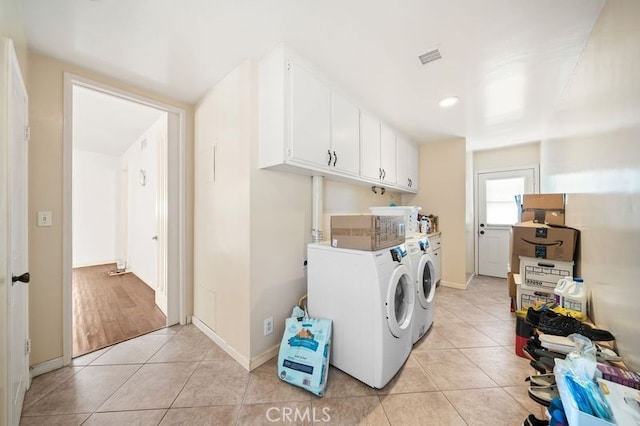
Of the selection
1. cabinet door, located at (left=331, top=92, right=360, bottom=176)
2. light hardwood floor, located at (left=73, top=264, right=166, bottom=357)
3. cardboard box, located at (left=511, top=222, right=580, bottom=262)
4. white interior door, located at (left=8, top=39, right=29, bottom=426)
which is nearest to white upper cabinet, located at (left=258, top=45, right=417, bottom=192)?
cabinet door, located at (left=331, top=92, right=360, bottom=176)

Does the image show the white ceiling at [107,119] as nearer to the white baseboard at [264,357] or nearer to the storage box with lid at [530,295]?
the white baseboard at [264,357]

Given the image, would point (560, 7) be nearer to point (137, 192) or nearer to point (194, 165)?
point (194, 165)

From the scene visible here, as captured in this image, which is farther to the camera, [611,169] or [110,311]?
[110,311]

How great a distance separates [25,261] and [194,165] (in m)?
1.42

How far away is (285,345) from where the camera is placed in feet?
5.44

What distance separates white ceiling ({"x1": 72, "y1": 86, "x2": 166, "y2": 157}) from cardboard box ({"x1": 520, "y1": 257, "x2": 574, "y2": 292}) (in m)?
4.11

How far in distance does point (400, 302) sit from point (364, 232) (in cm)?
80

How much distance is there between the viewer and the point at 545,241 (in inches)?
82.1

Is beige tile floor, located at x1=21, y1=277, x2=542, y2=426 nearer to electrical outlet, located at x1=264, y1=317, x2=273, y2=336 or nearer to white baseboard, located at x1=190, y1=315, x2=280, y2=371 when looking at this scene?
white baseboard, located at x1=190, y1=315, x2=280, y2=371

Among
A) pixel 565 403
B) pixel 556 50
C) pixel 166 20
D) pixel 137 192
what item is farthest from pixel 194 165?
pixel 556 50

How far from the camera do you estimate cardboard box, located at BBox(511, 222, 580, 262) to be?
6.38 ft

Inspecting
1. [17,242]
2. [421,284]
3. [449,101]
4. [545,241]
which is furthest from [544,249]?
[17,242]

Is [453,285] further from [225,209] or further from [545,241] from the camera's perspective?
[225,209]

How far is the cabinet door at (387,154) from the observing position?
2981mm
